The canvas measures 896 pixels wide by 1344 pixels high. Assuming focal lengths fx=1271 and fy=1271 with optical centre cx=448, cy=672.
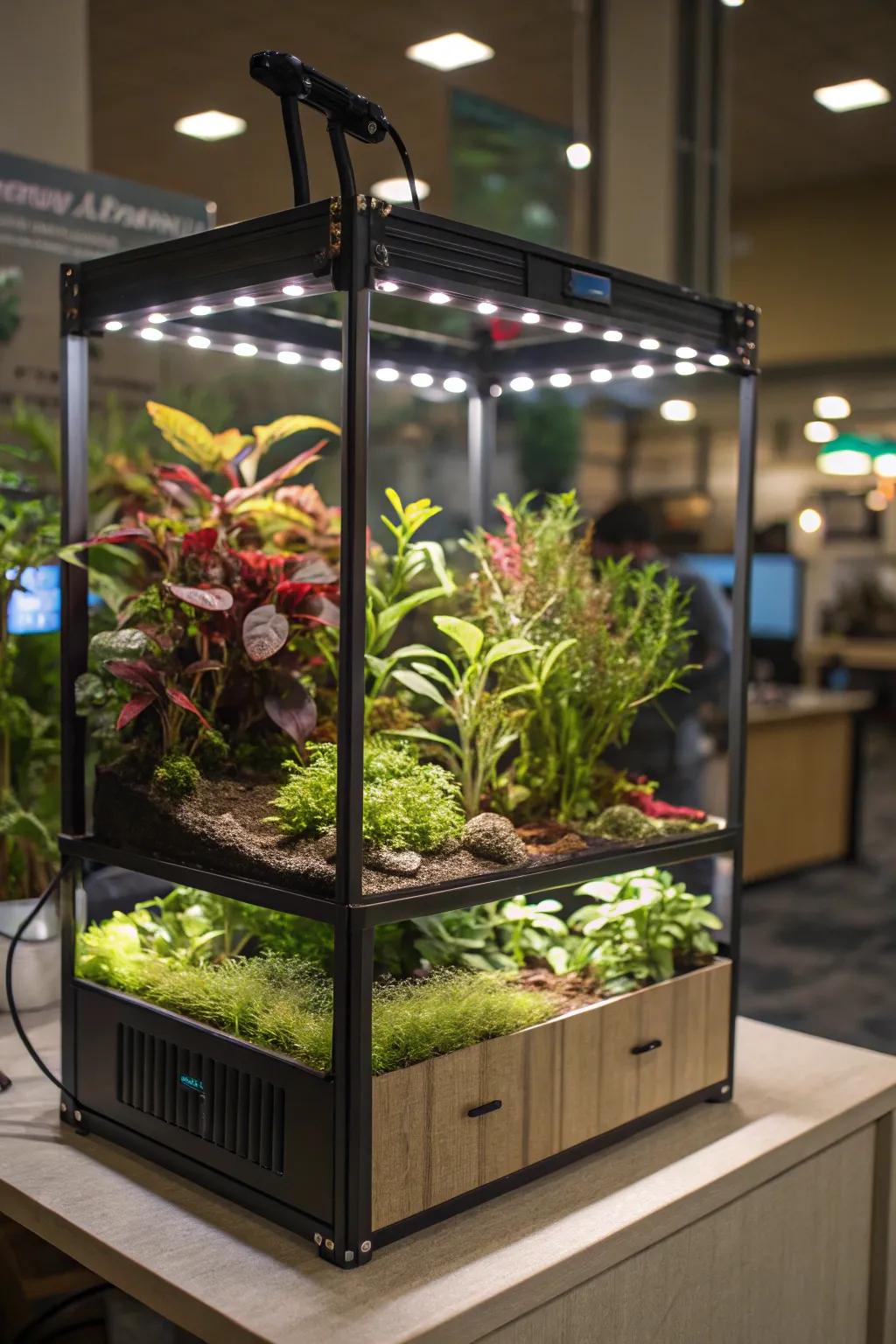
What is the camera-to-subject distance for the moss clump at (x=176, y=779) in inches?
62.8

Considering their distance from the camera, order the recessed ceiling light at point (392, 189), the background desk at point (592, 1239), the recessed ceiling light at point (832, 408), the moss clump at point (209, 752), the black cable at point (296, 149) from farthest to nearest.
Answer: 1. the recessed ceiling light at point (832, 408)
2. the recessed ceiling light at point (392, 189)
3. the moss clump at point (209, 752)
4. the black cable at point (296, 149)
5. the background desk at point (592, 1239)

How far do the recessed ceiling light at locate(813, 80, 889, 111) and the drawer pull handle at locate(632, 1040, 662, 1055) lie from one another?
15.9 feet

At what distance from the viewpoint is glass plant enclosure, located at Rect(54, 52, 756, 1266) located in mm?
1392

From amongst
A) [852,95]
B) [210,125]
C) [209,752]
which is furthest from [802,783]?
[209,752]

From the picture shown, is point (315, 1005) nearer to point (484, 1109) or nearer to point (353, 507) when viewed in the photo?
point (484, 1109)

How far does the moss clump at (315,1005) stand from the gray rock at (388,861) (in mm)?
159

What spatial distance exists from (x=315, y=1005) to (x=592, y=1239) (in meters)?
0.41

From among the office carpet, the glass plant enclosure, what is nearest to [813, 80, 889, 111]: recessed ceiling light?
the office carpet

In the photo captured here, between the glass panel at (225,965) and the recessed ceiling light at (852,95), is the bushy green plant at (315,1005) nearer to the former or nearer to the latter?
the glass panel at (225,965)

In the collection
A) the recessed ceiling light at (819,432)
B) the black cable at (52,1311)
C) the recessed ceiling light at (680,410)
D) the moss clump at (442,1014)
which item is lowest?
the black cable at (52,1311)

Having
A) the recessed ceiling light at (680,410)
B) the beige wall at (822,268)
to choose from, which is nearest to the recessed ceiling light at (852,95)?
the beige wall at (822,268)

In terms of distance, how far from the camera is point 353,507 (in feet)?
4.38

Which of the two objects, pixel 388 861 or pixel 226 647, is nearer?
pixel 388 861

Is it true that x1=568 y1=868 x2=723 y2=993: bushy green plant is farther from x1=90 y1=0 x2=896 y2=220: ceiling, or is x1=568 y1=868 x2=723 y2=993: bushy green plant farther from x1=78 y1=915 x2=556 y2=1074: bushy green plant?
x1=90 y1=0 x2=896 y2=220: ceiling
